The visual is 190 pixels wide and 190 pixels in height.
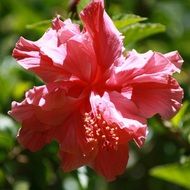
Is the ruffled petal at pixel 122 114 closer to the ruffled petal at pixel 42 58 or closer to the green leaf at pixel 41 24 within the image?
the ruffled petal at pixel 42 58

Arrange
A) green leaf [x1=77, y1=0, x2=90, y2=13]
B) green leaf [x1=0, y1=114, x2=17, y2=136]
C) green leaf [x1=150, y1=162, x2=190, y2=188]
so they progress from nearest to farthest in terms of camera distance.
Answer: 1. green leaf [x1=77, y1=0, x2=90, y2=13]
2. green leaf [x1=150, y1=162, x2=190, y2=188]
3. green leaf [x1=0, y1=114, x2=17, y2=136]

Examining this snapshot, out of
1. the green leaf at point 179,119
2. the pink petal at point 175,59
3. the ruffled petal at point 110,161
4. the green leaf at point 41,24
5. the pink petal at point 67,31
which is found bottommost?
the green leaf at point 179,119

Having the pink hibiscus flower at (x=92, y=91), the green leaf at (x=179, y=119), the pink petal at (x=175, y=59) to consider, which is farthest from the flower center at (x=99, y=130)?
the green leaf at (x=179, y=119)

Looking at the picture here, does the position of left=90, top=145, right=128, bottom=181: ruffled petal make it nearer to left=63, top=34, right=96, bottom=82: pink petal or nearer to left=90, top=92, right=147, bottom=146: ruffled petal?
left=90, top=92, right=147, bottom=146: ruffled petal

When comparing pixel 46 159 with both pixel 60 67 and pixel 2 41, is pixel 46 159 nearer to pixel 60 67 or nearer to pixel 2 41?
pixel 60 67

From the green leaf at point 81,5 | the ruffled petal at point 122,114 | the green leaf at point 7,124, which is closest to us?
the ruffled petal at point 122,114

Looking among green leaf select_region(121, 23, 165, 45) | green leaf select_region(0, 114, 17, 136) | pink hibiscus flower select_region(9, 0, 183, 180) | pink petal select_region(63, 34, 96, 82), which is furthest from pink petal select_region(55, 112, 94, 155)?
green leaf select_region(0, 114, 17, 136)

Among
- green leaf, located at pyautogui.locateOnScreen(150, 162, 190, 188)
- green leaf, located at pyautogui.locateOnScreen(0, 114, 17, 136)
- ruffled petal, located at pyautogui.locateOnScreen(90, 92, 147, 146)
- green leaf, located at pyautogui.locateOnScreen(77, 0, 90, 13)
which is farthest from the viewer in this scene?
green leaf, located at pyautogui.locateOnScreen(0, 114, 17, 136)
